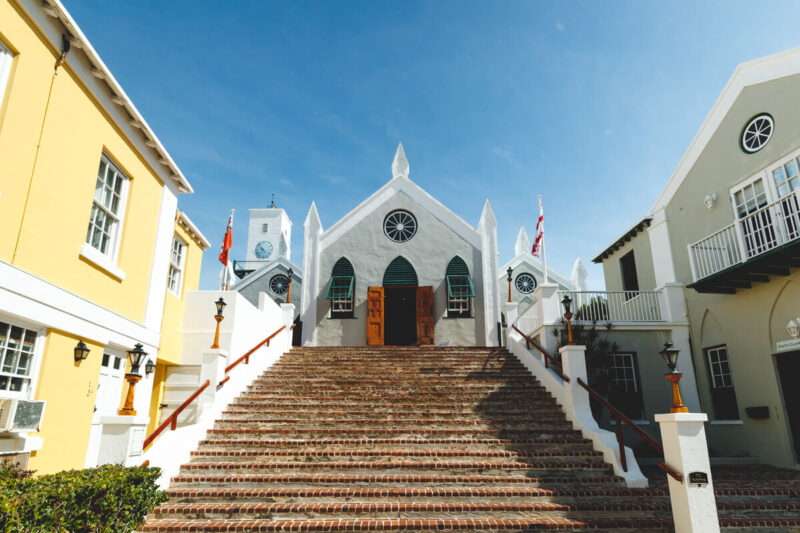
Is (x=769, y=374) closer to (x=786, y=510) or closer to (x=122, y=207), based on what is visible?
(x=786, y=510)

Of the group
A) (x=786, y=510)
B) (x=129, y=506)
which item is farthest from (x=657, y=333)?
(x=129, y=506)

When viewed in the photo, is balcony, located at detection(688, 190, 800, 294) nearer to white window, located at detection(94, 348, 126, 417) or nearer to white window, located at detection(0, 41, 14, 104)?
white window, located at detection(94, 348, 126, 417)

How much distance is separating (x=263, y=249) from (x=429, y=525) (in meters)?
31.9

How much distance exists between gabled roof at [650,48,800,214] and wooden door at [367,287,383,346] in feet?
31.8

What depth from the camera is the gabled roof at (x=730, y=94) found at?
428 inches

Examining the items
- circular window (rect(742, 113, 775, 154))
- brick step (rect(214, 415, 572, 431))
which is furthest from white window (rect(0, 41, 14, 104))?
circular window (rect(742, 113, 775, 154))

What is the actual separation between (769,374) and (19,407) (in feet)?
45.4

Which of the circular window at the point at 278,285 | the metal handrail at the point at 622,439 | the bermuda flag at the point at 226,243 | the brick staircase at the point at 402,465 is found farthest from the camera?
the circular window at the point at 278,285

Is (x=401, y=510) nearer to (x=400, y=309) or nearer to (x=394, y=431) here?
(x=394, y=431)

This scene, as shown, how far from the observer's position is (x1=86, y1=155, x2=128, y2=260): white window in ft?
25.9

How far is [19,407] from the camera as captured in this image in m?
5.80

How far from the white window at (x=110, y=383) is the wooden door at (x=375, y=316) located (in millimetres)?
9274

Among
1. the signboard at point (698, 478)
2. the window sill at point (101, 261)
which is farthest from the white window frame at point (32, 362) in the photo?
the signboard at point (698, 478)

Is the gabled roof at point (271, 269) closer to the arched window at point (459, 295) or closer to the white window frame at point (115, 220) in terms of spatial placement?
the arched window at point (459, 295)
